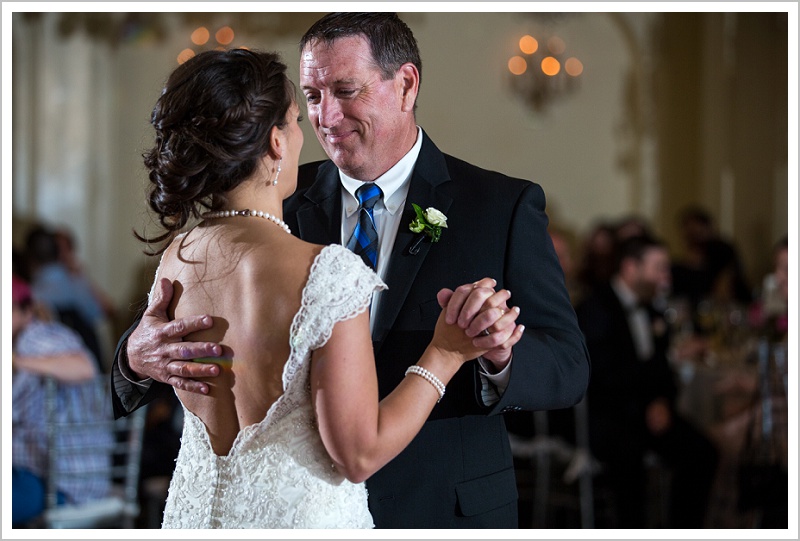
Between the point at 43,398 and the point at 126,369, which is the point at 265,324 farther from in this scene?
the point at 43,398

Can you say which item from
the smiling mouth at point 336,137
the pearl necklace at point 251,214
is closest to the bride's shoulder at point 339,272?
the pearl necklace at point 251,214

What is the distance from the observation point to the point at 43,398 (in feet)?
13.9

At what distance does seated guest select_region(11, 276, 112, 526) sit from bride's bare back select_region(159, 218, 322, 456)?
2621mm

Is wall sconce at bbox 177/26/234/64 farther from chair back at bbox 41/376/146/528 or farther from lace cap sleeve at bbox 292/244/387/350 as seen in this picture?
chair back at bbox 41/376/146/528

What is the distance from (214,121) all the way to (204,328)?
37 cm

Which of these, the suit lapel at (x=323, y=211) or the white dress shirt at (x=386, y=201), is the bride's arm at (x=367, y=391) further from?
the suit lapel at (x=323, y=211)

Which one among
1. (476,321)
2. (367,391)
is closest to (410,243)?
(476,321)

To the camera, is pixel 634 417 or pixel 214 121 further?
pixel 634 417

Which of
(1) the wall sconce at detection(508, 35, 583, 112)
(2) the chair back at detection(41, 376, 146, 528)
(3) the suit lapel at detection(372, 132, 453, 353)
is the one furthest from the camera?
(1) the wall sconce at detection(508, 35, 583, 112)

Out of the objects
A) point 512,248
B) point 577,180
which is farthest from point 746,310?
point 512,248

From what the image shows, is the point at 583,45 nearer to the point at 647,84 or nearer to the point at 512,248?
the point at 647,84

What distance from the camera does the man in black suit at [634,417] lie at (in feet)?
17.1

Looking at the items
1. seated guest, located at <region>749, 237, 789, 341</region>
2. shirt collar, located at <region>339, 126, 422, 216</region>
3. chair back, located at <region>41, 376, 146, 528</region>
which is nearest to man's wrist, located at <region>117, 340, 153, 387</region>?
shirt collar, located at <region>339, 126, 422, 216</region>

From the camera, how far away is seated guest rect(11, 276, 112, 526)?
413 cm
